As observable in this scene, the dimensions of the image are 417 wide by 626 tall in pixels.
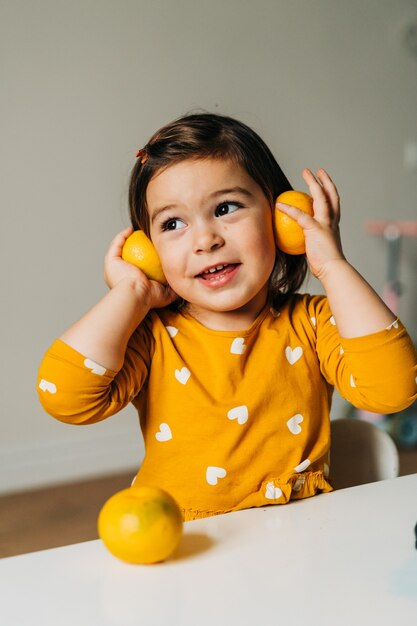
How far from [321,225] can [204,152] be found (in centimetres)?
20

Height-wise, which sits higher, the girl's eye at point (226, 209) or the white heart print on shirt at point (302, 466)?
the girl's eye at point (226, 209)

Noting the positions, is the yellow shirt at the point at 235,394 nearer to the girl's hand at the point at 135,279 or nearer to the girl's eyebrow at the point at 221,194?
the girl's hand at the point at 135,279

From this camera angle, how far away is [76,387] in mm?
1039

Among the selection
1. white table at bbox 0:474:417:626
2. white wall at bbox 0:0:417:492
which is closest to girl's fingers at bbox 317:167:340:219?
white table at bbox 0:474:417:626

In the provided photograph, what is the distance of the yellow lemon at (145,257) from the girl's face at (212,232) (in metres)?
0.02

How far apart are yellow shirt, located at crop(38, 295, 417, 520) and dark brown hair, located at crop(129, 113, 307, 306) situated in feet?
0.42

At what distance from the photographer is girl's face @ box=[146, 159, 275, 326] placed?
1.11 meters

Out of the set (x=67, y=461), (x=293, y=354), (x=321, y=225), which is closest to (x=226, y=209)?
(x=321, y=225)

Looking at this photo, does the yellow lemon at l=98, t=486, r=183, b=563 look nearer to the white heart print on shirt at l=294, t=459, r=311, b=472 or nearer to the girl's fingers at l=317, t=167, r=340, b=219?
the white heart print on shirt at l=294, t=459, r=311, b=472

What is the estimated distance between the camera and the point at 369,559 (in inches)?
30.3

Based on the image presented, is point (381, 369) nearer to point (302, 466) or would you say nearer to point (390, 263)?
point (302, 466)

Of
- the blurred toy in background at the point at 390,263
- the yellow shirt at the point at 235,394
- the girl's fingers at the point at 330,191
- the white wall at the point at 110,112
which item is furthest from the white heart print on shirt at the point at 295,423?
the blurred toy in background at the point at 390,263

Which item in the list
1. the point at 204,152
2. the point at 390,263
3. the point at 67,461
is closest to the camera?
the point at 204,152

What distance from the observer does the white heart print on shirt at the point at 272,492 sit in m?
1.06
